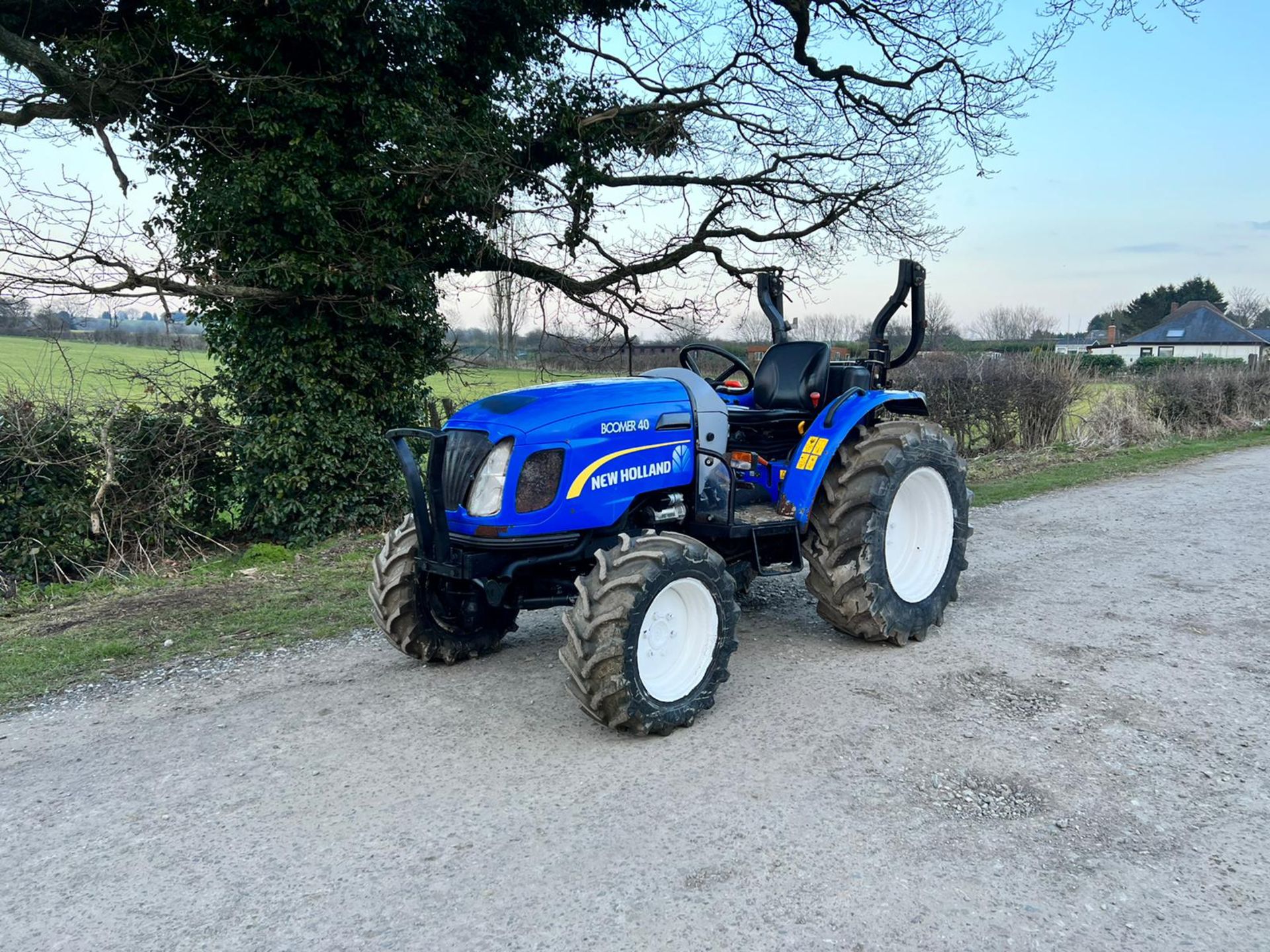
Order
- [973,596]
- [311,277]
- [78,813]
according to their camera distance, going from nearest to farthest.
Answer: [78,813]
[973,596]
[311,277]

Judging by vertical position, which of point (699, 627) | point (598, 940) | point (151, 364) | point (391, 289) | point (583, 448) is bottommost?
point (598, 940)

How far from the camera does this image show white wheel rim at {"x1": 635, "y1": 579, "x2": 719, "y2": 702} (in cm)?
412

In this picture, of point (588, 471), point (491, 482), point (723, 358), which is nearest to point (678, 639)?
point (588, 471)

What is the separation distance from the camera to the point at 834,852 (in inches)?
123

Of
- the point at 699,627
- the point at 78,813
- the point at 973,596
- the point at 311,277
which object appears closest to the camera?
the point at 78,813

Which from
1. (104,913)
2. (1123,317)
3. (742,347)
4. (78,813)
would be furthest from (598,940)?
(1123,317)

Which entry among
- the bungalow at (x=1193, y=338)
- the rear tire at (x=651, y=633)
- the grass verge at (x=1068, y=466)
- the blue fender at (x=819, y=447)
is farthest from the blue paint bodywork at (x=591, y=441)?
the bungalow at (x=1193, y=338)

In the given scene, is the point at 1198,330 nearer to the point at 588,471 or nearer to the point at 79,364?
the point at 79,364

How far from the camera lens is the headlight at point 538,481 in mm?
4281

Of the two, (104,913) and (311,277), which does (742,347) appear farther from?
(104,913)

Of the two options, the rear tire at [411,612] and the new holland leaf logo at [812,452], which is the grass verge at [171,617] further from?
the new holland leaf logo at [812,452]

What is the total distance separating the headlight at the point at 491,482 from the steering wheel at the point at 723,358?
179cm

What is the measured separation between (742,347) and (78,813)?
7135 millimetres

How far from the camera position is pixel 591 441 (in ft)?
14.3
